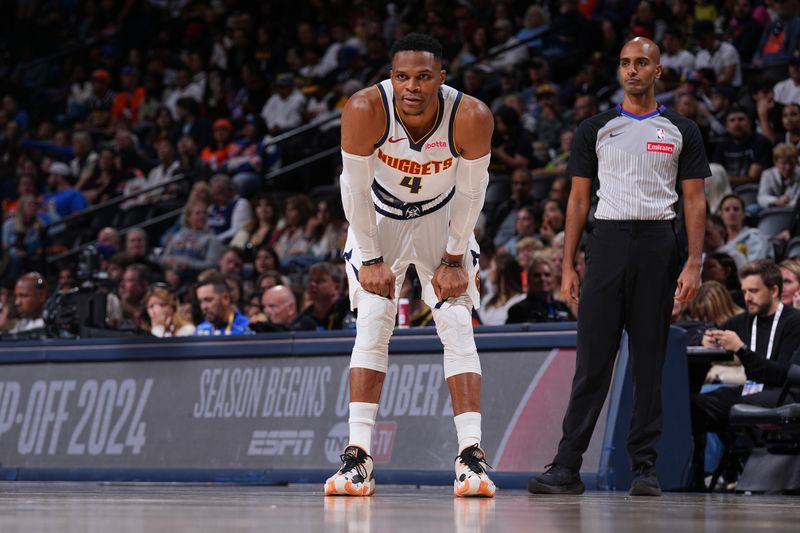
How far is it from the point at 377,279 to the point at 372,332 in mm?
237

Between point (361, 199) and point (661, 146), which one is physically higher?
point (661, 146)

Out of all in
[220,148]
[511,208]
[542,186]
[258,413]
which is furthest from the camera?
[220,148]

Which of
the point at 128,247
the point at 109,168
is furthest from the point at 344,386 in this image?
the point at 109,168

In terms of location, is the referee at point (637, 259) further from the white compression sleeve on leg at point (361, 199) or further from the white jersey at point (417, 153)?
the white compression sleeve on leg at point (361, 199)

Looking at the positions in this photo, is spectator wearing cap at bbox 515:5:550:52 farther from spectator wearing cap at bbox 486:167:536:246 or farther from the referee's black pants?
the referee's black pants

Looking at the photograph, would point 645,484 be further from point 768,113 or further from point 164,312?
point 768,113

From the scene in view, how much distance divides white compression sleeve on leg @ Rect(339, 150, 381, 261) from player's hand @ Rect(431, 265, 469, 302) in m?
0.31

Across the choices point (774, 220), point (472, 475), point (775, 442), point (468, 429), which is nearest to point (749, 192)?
point (774, 220)

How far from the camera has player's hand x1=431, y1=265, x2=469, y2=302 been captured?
19.6 feet

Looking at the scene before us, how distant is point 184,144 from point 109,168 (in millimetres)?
1384

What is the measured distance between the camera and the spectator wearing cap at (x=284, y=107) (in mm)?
16978

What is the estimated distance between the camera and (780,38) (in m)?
13.4

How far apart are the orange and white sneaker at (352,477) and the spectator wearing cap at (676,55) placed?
874 cm

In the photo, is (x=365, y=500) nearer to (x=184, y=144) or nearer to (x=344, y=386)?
(x=344, y=386)
